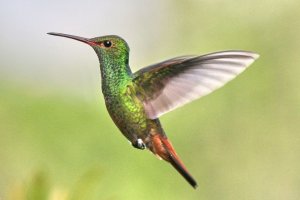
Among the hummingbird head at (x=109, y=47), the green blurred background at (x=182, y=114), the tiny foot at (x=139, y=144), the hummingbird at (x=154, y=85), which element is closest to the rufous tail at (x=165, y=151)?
the hummingbird at (x=154, y=85)

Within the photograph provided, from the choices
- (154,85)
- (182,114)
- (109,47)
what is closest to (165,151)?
(154,85)

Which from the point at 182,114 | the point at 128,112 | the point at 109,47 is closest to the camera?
the point at 109,47

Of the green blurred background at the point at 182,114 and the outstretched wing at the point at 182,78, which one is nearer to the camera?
the outstretched wing at the point at 182,78

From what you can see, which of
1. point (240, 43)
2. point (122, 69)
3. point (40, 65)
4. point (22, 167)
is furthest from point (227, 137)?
point (122, 69)

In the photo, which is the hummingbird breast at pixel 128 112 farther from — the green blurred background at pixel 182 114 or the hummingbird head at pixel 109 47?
the green blurred background at pixel 182 114

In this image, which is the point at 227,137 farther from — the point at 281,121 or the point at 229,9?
the point at 229,9

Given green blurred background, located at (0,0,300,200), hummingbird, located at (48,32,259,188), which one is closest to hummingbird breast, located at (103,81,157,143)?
hummingbird, located at (48,32,259,188)

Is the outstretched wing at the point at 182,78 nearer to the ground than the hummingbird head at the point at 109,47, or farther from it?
nearer to the ground

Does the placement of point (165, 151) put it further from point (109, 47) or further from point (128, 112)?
point (109, 47)
